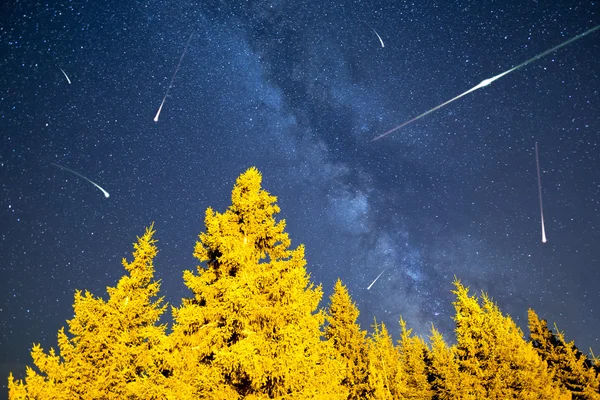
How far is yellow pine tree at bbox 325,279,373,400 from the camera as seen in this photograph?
24.0 m

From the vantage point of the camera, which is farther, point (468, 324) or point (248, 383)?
point (468, 324)

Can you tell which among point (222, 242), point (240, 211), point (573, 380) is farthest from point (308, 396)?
point (573, 380)

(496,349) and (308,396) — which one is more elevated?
(496,349)

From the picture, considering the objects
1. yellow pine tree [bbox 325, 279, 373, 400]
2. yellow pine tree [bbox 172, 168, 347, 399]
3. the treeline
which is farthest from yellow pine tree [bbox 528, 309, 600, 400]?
yellow pine tree [bbox 172, 168, 347, 399]

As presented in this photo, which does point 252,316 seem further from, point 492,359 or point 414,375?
point 414,375

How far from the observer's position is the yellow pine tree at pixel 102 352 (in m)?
14.0

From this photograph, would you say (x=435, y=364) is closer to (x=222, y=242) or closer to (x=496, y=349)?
(x=496, y=349)

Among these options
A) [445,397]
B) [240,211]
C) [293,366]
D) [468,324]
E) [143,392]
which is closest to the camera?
[293,366]

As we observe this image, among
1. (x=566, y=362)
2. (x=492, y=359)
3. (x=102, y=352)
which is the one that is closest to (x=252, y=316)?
(x=102, y=352)

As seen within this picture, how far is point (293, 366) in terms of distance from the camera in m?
10.3

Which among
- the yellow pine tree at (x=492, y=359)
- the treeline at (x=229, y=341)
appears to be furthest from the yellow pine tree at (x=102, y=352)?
the yellow pine tree at (x=492, y=359)

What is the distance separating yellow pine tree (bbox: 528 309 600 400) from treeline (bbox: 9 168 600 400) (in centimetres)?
1169

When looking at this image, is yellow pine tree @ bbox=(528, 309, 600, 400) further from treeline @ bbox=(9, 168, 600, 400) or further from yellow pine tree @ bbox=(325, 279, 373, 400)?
yellow pine tree @ bbox=(325, 279, 373, 400)

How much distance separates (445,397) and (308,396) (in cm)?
2064
